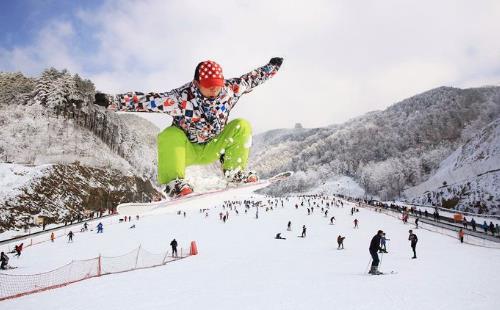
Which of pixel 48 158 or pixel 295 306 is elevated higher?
pixel 48 158

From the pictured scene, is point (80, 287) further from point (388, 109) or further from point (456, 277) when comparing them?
point (388, 109)

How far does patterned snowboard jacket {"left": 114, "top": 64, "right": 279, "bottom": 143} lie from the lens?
559cm

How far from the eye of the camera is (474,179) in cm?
4822

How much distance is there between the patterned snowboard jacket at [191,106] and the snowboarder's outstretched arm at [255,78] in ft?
0.18

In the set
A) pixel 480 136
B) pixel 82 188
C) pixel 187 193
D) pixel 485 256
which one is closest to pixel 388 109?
pixel 480 136

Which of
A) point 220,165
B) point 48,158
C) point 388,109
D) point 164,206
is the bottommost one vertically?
point 164,206

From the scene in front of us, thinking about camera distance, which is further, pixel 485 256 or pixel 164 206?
pixel 485 256

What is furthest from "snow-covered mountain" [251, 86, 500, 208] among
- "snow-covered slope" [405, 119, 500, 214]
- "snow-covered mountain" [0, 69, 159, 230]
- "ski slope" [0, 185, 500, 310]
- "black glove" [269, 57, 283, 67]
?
"black glove" [269, 57, 283, 67]

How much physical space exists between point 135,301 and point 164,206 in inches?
175

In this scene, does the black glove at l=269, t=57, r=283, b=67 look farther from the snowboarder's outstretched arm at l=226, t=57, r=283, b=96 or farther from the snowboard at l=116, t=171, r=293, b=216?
the snowboard at l=116, t=171, r=293, b=216

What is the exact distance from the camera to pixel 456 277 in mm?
9852

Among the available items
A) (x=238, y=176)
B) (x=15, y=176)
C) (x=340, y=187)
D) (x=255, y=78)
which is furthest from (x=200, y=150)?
(x=340, y=187)

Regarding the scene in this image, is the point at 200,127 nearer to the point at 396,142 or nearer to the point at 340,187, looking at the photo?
the point at 340,187

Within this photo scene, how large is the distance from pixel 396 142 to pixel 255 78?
140387 mm
